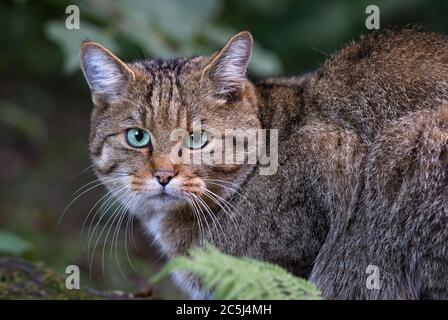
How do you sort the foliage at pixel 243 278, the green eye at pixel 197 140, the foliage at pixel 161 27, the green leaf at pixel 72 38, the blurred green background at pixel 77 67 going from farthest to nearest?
the blurred green background at pixel 77 67 < the foliage at pixel 161 27 < the green leaf at pixel 72 38 < the green eye at pixel 197 140 < the foliage at pixel 243 278

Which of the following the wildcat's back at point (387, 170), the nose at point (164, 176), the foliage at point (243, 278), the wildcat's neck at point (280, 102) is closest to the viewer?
the foliage at point (243, 278)

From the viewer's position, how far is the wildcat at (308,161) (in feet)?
13.2

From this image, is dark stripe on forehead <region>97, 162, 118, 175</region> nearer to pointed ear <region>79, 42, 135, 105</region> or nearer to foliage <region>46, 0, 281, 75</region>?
pointed ear <region>79, 42, 135, 105</region>

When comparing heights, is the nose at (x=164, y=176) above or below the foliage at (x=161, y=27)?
below

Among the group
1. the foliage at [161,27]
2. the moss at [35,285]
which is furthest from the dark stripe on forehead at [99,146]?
the foliage at [161,27]

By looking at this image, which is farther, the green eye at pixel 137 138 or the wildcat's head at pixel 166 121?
the green eye at pixel 137 138

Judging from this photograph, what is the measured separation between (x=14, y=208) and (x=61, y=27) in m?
2.99

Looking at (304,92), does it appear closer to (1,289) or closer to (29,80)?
(1,289)

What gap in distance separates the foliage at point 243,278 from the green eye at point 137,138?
120 centimetres

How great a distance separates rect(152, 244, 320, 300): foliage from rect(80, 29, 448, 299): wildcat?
0.78m

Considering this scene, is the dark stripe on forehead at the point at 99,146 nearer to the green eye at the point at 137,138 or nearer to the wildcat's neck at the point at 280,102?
the green eye at the point at 137,138

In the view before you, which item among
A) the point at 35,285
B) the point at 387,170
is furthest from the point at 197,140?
the point at 35,285

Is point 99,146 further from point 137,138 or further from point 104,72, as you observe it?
point 104,72

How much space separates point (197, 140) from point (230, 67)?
0.47m
